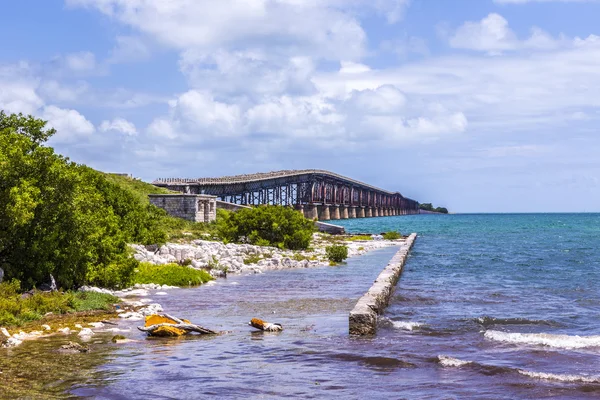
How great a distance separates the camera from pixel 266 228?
4303 centimetres

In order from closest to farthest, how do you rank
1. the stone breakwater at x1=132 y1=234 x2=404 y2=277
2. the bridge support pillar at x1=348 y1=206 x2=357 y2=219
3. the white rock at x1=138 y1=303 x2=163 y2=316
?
the white rock at x1=138 y1=303 x2=163 y2=316, the stone breakwater at x1=132 y1=234 x2=404 y2=277, the bridge support pillar at x1=348 y1=206 x2=357 y2=219

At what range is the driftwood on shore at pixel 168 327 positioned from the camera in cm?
1452

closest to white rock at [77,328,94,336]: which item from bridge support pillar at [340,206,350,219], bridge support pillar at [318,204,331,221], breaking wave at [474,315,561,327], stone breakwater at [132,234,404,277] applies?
breaking wave at [474,315,561,327]

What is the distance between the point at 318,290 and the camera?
78.0 feet

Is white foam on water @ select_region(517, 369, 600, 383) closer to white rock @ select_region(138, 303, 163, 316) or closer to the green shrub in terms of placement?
white rock @ select_region(138, 303, 163, 316)

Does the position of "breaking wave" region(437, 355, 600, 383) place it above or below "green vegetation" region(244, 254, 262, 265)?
below

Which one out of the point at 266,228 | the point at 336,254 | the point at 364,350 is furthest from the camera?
the point at 266,228

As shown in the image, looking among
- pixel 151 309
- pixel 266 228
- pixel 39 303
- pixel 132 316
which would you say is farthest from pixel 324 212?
pixel 39 303

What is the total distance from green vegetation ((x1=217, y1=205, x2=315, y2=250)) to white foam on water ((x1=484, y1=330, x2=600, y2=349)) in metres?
28.2

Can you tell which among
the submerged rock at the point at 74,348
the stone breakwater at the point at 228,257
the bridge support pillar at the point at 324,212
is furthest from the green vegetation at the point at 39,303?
the bridge support pillar at the point at 324,212

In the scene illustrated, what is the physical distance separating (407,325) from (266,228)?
90.7 feet

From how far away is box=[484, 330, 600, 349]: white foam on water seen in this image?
13539 millimetres

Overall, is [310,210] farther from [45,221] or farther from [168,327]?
[168,327]

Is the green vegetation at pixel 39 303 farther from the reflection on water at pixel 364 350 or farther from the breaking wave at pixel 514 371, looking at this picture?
the breaking wave at pixel 514 371
